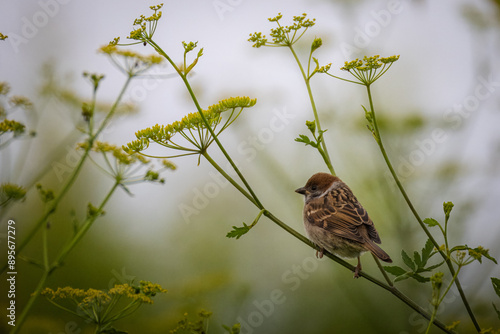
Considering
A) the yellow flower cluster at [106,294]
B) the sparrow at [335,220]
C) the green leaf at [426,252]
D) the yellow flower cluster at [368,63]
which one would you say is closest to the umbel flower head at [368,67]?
the yellow flower cluster at [368,63]

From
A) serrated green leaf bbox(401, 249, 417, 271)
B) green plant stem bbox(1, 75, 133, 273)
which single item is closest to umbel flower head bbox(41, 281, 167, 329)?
green plant stem bbox(1, 75, 133, 273)

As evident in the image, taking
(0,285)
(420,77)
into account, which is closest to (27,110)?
(0,285)

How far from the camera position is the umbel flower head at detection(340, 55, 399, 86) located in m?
2.24

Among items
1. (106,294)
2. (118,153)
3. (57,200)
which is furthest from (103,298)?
(118,153)

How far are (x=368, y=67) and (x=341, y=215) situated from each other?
123 centimetres

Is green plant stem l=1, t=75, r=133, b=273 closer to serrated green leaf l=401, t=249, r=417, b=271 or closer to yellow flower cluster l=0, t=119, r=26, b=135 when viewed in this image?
yellow flower cluster l=0, t=119, r=26, b=135

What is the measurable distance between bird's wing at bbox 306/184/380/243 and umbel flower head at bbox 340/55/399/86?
41.2 inches

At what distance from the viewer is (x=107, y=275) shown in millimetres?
3434

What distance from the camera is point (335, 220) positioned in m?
3.19

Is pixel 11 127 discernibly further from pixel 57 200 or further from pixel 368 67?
pixel 368 67

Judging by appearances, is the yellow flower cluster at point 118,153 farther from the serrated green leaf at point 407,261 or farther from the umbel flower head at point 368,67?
the serrated green leaf at point 407,261

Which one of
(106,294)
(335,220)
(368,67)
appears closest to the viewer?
(106,294)

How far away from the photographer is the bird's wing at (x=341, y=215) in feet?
10.1

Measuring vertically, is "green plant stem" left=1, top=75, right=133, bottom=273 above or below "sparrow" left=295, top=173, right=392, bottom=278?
below
